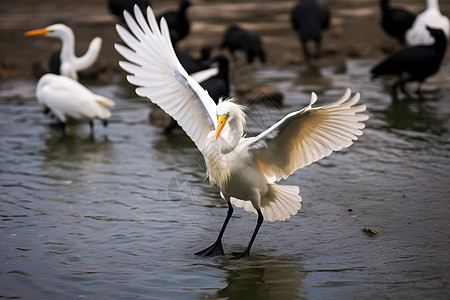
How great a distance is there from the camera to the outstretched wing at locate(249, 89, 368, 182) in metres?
4.71

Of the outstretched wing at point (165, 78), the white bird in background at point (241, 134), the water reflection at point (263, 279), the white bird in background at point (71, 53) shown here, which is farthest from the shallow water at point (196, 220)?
the white bird in background at point (71, 53)

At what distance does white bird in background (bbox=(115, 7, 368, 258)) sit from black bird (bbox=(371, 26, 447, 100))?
518cm

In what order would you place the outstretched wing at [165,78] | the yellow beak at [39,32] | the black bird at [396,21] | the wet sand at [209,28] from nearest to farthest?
the outstretched wing at [165,78] → the yellow beak at [39,32] → the black bird at [396,21] → the wet sand at [209,28]

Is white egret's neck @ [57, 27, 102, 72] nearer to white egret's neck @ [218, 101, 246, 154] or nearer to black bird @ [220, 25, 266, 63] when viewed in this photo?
black bird @ [220, 25, 266, 63]

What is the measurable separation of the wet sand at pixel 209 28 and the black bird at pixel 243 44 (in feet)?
3.98

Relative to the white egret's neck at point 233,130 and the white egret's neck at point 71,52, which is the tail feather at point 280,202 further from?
the white egret's neck at point 71,52

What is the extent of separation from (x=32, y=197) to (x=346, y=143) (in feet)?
10.1

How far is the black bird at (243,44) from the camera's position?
39.8ft

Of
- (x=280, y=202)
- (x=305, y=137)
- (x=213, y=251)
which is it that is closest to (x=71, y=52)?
(x=280, y=202)

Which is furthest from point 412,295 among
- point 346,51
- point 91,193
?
point 346,51

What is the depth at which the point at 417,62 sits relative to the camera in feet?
32.6

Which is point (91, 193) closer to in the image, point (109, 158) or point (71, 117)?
point (109, 158)

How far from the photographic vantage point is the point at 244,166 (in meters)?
4.98

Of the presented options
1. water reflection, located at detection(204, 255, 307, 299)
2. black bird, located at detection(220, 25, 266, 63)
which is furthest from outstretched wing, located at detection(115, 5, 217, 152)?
black bird, located at detection(220, 25, 266, 63)
